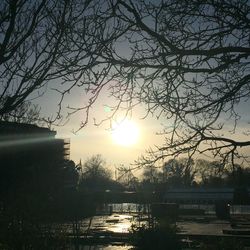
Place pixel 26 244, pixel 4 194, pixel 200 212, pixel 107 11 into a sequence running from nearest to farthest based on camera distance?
1. pixel 107 11
2. pixel 26 244
3. pixel 4 194
4. pixel 200 212

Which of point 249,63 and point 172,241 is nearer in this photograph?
point 249,63

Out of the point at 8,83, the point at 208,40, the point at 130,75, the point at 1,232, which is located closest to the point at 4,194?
the point at 1,232

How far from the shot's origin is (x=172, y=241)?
53.8 ft

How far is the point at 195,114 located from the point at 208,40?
3.50ft

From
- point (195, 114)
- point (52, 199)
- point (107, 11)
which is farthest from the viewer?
point (52, 199)

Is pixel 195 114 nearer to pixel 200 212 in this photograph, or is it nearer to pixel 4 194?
pixel 4 194

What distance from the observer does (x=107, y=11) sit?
6594 millimetres

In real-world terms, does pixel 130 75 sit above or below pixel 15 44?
below

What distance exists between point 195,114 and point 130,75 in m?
1.12

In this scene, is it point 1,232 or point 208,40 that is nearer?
point 208,40

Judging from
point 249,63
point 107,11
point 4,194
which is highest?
point 107,11

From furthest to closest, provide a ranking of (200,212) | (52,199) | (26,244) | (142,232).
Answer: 1. (200,212)
2. (142,232)
3. (52,199)
4. (26,244)

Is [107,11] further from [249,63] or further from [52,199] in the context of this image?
[52,199]

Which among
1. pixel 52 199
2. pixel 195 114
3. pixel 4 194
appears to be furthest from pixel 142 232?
pixel 195 114
